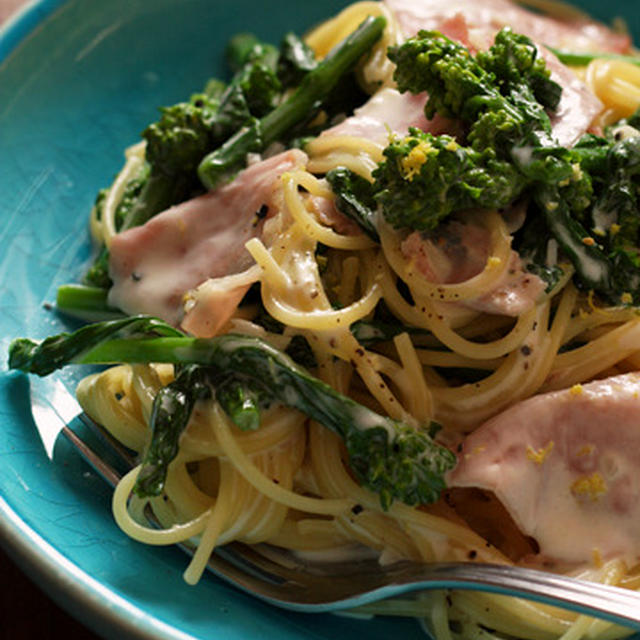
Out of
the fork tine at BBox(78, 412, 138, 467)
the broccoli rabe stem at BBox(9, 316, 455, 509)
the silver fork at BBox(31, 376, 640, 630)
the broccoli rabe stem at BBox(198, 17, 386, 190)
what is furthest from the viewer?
the broccoli rabe stem at BBox(198, 17, 386, 190)

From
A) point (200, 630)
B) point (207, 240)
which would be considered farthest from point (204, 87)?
point (200, 630)

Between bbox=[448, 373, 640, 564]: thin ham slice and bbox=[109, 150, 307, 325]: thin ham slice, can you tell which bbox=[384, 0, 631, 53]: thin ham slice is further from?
bbox=[448, 373, 640, 564]: thin ham slice

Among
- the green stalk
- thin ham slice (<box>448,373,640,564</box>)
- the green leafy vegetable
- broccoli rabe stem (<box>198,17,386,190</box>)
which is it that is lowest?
thin ham slice (<box>448,373,640,564</box>)

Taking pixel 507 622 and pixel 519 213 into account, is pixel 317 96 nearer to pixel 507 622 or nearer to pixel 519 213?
pixel 519 213

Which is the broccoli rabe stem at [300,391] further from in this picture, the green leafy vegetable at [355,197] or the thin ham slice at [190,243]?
the green leafy vegetable at [355,197]

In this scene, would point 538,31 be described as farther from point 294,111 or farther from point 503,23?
point 294,111

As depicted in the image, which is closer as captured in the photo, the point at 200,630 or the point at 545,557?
the point at 200,630

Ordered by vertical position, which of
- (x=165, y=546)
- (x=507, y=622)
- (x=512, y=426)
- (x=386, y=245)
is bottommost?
(x=507, y=622)

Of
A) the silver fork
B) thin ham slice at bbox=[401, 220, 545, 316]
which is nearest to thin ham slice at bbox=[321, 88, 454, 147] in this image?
thin ham slice at bbox=[401, 220, 545, 316]
